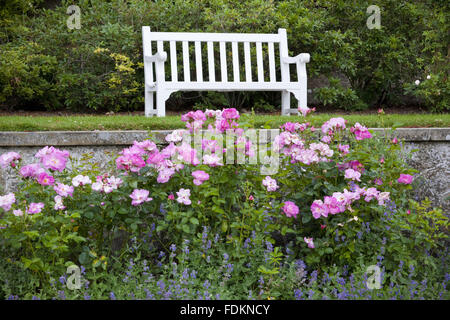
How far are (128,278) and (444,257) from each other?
186cm

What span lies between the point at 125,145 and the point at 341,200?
1637 millimetres

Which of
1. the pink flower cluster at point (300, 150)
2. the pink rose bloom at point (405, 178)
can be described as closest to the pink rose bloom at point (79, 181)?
the pink flower cluster at point (300, 150)

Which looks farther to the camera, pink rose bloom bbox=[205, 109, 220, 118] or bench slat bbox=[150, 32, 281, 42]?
bench slat bbox=[150, 32, 281, 42]

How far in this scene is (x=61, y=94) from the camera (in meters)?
6.01

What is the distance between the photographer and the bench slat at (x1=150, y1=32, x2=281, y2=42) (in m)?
5.14

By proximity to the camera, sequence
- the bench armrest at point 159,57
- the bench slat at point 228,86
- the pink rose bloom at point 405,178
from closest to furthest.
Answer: the pink rose bloom at point 405,178 < the bench armrest at point 159,57 < the bench slat at point 228,86

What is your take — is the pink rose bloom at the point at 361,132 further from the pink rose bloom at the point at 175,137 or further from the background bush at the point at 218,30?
the background bush at the point at 218,30

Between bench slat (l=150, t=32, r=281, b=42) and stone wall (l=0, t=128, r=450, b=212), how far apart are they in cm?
198

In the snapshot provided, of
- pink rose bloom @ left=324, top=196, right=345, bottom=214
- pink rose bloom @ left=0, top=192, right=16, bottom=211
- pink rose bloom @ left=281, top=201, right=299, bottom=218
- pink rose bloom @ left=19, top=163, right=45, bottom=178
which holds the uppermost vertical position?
pink rose bloom @ left=19, top=163, right=45, bottom=178

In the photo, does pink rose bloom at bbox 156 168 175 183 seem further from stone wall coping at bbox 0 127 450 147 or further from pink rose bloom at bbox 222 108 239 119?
stone wall coping at bbox 0 127 450 147

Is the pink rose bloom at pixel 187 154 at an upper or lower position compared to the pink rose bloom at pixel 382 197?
upper

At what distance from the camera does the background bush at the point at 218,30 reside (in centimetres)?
587

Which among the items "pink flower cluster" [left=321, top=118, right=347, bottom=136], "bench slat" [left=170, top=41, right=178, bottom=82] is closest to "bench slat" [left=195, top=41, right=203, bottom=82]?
"bench slat" [left=170, top=41, right=178, bottom=82]

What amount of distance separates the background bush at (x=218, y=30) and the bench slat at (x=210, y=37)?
0.69 metres
